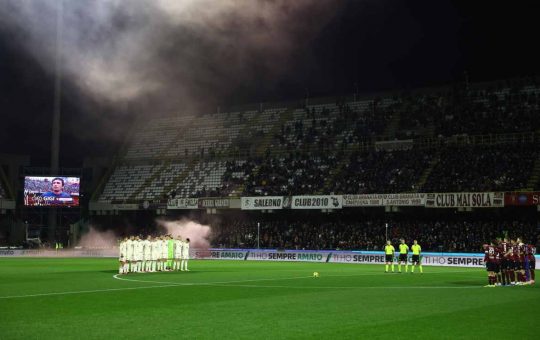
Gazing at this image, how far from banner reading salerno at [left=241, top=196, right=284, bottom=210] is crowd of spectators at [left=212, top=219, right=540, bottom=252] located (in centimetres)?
263

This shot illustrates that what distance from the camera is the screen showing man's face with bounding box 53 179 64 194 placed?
6981 cm

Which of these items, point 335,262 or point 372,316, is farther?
point 335,262

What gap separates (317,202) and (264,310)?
42.0m

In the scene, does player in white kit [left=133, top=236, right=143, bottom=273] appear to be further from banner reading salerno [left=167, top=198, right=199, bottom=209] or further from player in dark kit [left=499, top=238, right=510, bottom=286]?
banner reading salerno [left=167, top=198, right=199, bottom=209]

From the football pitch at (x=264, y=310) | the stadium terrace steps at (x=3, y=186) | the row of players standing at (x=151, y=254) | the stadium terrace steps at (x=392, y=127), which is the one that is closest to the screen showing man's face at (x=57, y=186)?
the stadium terrace steps at (x=3, y=186)

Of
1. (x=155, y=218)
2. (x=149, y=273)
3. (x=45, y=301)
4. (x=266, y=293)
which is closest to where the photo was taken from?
(x=45, y=301)

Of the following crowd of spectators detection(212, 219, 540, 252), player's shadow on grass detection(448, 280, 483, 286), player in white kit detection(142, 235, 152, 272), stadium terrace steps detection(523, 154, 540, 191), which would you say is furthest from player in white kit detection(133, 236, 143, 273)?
stadium terrace steps detection(523, 154, 540, 191)

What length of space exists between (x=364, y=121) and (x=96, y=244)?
30478mm

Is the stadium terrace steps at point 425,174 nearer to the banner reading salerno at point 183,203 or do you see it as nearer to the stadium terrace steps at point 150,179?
the banner reading salerno at point 183,203

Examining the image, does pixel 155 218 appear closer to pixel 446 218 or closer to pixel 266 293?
pixel 446 218

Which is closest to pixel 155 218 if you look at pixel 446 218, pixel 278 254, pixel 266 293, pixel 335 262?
pixel 278 254

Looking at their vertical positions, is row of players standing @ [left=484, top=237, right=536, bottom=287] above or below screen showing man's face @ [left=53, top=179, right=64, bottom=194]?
below

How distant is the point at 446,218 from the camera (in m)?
56.8

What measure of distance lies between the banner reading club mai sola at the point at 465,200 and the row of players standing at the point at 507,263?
22.0 metres
